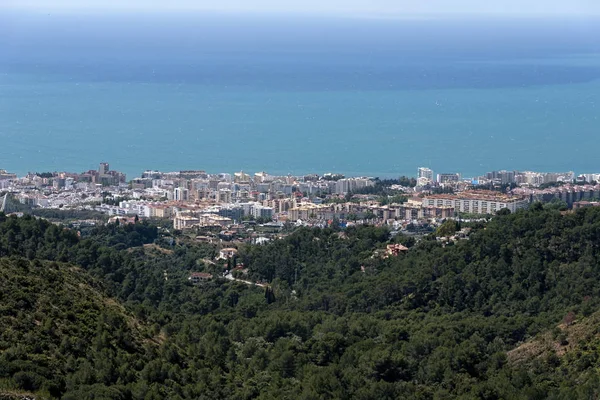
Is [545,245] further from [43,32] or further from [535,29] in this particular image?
[535,29]

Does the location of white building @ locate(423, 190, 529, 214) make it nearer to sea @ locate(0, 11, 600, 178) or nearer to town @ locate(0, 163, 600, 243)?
town @ locate(0, 163, 600, 243)

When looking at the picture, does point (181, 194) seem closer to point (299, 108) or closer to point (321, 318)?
point (321, 318)

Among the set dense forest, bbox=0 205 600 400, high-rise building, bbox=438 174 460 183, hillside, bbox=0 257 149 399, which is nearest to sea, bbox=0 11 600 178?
high-rise building, bbox=438 174 460 183

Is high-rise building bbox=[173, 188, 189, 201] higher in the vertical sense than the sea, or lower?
lower

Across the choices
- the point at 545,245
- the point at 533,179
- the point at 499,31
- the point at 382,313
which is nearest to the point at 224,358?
the point at 382,313

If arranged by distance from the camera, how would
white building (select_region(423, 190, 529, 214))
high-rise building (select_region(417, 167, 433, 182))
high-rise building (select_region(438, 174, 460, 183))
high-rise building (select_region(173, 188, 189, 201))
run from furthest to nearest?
high-rise building (select_region(417, 167, 433, 182))
high-rise building (select_region(438, 174, 460, 183))
high-rise building (select_region(173, 188, 189, 201))
white building (select_region(423, 190, 529, 214))

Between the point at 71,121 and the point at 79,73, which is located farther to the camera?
the point at 79,73

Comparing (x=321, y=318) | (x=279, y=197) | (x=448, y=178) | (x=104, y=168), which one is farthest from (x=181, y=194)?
(x=321, y=318)

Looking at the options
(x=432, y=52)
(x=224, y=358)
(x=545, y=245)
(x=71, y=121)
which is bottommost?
(x=224, y=358)

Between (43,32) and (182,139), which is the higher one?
(43,32)
